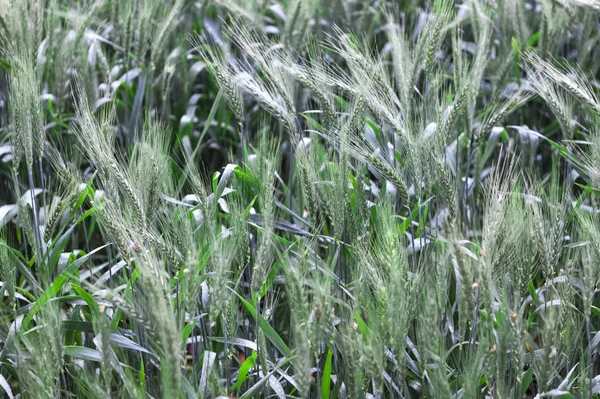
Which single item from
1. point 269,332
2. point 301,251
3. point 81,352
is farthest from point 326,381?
point 81,352

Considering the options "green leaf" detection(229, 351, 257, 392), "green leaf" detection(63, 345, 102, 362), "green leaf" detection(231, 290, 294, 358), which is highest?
"green leaf" detection(231, 290, 294, 358)

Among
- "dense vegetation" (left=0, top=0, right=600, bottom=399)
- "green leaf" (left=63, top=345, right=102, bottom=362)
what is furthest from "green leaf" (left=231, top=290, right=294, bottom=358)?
"green leaf" (left=63, top=345, right=102, bottom=362)

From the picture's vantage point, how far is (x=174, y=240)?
2.16 m

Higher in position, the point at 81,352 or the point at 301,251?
the point at 301,251

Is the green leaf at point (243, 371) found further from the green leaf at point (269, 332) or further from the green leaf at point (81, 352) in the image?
the green leaf at point (81, 352)

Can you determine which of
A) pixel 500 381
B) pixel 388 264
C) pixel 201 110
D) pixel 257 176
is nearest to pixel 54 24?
pixel 201 110

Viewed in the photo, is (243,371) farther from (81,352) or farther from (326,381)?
(81,352)

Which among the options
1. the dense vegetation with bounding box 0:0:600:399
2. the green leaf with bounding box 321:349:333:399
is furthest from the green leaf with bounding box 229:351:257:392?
the green leaf with bounding box 321:349:333:399

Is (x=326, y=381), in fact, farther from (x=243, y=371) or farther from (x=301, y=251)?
(x=301, y=251)

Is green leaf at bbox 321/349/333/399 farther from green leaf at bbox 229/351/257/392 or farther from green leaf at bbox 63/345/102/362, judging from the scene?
green leaf at bbox 63/345/102/362

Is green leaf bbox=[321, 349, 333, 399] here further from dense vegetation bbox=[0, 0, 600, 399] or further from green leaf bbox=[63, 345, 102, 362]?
green leaf bbox=[63, 345, 102, 362]

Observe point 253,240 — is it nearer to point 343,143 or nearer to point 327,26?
point 343,143

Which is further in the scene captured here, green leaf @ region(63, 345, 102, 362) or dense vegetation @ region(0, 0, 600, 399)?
green leaf @ region(63, 345, 102, 362)

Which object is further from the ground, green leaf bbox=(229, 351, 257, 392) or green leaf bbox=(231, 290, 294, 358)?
green leaf bbox=(231, 290, 294, 358)
